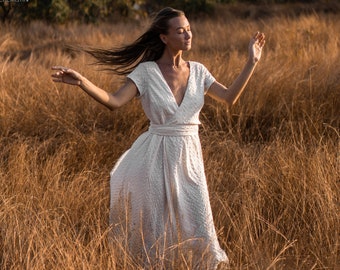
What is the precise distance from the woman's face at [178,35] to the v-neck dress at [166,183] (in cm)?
14

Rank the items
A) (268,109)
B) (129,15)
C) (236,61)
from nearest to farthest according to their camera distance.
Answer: (268,109)
(236,61)
(129,15)

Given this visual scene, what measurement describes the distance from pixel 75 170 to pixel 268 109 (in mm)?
1835

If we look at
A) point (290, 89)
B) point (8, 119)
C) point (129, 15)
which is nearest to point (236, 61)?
point (290, 89)

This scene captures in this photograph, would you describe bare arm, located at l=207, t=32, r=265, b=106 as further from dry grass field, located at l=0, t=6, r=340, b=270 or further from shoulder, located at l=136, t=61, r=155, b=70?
dry grass field, located at l=0, t=6, r=340, b=270

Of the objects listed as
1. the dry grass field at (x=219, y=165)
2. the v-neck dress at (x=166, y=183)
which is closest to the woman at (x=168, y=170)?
the v-neck dress at (x=166, y=183)

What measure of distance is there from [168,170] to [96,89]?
1.67ft

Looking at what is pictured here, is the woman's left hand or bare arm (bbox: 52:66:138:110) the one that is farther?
the woman's left hand

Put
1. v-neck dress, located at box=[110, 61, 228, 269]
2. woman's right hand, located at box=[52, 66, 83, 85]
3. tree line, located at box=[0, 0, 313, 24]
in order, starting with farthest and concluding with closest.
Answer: tree line, located at box=[0, 0, 313, 24] < v-neck dress, located at box=[110, 61, 228, 269] < woman's right hand, located at box=[52, 66, 83, 85]

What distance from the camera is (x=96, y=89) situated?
3.00 meters

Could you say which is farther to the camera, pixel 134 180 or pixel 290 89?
pixel 290 89

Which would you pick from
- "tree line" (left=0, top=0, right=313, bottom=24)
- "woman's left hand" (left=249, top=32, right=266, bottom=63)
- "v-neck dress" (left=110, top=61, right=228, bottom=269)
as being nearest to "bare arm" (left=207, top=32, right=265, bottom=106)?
"woman's left hand" (left=249, top=32, right=266, bottom=63)

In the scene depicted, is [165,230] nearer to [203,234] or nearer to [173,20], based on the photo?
[203,234]

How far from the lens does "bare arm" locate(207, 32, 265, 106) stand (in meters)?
3.22

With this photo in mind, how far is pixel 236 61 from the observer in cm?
688
